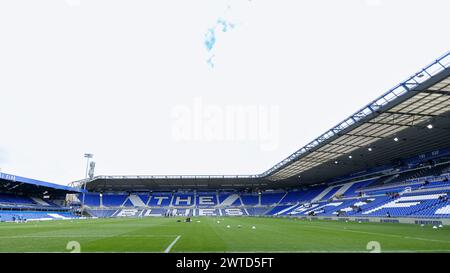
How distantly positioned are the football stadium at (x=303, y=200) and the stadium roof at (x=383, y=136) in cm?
11

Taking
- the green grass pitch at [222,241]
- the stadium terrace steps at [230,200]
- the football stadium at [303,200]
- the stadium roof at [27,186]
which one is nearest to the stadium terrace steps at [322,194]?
the football stadium at [303,200]

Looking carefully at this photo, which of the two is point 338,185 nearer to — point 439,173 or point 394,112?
point 439,173

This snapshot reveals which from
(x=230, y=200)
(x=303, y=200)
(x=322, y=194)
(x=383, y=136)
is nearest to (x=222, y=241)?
Result: (x=383, y=136)

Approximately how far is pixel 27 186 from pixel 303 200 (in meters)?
61.1

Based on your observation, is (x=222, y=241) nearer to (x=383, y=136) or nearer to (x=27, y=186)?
(x=383, y=136)

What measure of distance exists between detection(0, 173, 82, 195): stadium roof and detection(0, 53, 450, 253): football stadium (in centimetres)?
22

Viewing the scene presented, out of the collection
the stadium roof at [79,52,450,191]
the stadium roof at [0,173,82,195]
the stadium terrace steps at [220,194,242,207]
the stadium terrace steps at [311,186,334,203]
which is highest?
the stadium roof at [79,52,450,191]

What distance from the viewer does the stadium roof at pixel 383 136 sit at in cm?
2258

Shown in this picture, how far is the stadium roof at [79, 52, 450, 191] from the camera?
22578mm

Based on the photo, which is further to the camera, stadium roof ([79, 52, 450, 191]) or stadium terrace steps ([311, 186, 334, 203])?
stadium terrace steps ([311, 186, 334, 203])

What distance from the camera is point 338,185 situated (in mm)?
68438

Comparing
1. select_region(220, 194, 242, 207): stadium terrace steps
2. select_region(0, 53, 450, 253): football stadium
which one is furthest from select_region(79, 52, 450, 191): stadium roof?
select_region(220, 194, 242, 207): stadium terrace steps

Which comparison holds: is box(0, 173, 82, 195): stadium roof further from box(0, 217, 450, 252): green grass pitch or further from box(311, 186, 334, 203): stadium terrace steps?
box(311, 186, 334, 203): stadium terrace steps
